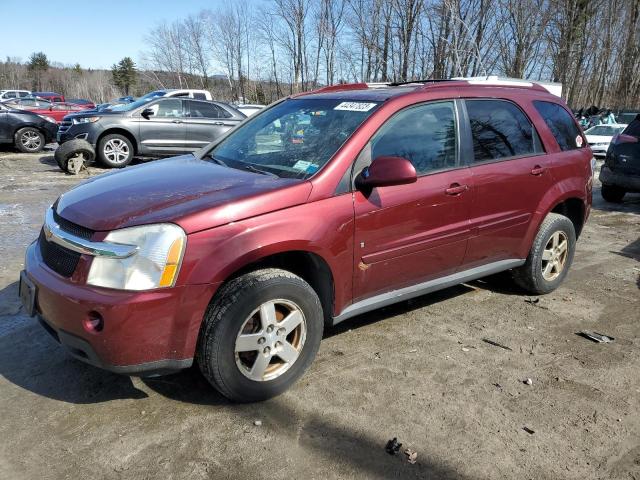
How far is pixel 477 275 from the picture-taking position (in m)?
3.94

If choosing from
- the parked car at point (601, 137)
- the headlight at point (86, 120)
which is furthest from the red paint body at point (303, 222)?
the parked car at point (601, 137)

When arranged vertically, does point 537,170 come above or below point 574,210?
above

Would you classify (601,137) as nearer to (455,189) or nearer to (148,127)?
(148,127)

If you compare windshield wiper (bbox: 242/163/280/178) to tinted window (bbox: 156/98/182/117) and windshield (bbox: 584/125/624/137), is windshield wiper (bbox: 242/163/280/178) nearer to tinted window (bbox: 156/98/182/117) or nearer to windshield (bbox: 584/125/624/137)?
tinted window (bbox: 156/98/182/117)

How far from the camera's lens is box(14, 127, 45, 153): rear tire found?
14188 millimetres

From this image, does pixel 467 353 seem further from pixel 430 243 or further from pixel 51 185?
pixel 51 185

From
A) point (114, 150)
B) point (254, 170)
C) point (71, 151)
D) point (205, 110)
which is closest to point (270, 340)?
point (254, 170)

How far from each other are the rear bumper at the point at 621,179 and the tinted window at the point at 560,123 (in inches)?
180

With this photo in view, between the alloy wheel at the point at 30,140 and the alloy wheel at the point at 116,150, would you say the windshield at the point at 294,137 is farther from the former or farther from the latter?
the alloy wheel at the point at 30,140

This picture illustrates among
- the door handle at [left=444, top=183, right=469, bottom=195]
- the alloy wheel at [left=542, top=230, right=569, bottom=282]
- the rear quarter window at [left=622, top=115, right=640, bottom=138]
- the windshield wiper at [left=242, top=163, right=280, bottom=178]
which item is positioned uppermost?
the rear quarter window at [left=622, top=115, right=640, bottom=138]

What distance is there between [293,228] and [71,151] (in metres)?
9.46

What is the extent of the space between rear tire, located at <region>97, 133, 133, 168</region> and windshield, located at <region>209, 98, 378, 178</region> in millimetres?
8325

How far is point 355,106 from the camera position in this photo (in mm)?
3439

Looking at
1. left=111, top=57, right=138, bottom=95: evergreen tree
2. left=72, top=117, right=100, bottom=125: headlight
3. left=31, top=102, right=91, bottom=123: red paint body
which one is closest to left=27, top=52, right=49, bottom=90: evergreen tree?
left=111, top=57, right=138, bottom=95: evergreen tree
